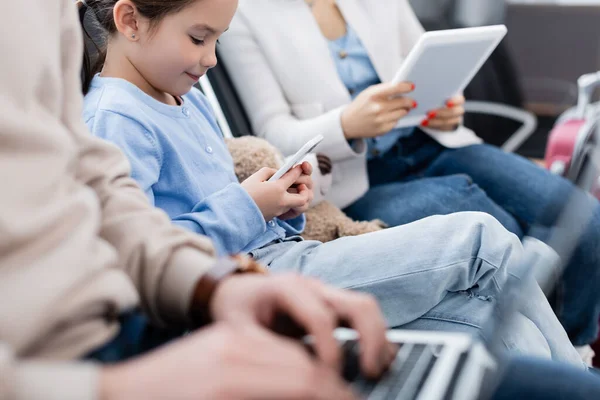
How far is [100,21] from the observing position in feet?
3.45

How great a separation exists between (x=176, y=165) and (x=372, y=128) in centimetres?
50

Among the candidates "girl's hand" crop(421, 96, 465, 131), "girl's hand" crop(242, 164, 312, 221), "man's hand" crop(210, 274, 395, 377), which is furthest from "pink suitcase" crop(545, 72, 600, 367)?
"man's hand" crop(210, 274, 395, 377)

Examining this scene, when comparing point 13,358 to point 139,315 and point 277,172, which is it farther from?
point 277,172

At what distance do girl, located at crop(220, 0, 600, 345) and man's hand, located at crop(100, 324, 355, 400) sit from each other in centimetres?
94

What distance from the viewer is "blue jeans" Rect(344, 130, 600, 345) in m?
1.31

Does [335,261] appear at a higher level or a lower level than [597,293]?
higher

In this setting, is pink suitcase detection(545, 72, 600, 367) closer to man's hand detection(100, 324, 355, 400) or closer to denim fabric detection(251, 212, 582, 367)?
denim fabric detection(251, 212, 582, 367)

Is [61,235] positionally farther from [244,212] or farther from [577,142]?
[577,142]

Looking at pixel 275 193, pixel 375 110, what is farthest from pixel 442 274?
pixel 375 110

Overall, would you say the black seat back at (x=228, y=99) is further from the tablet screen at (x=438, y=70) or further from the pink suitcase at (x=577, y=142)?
the pink suitcase at (x=577, y=142)

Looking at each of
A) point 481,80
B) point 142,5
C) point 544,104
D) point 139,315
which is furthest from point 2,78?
point 544,104

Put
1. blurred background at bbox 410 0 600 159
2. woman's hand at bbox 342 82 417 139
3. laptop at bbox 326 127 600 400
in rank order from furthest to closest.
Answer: blurred background at bbox 410 0 600 159 < woman's hand at bbox 342 82 417 139 < laptop at bbox 326 127 600 400

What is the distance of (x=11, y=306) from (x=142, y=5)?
2.01 ft

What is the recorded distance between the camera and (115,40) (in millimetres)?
1049
